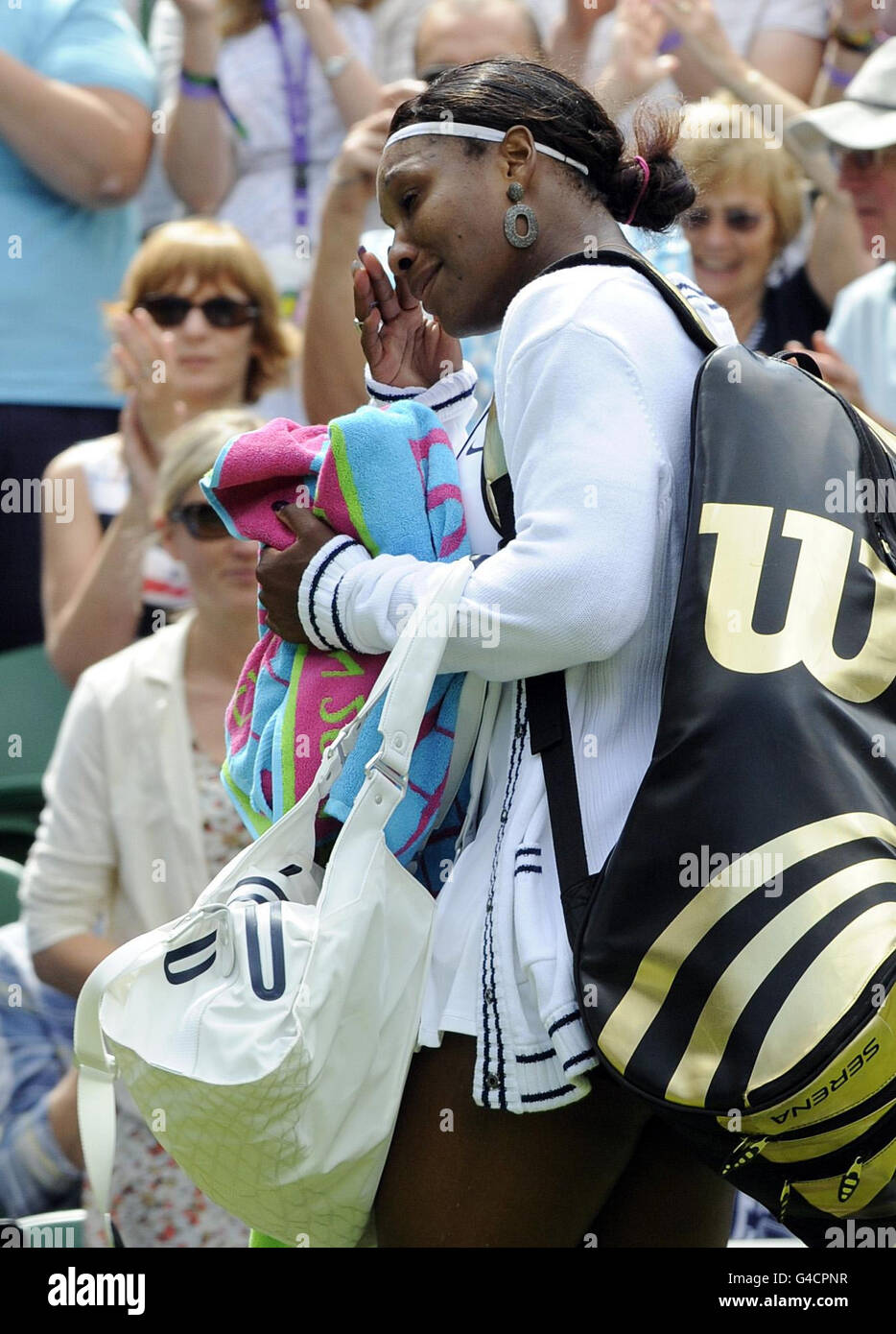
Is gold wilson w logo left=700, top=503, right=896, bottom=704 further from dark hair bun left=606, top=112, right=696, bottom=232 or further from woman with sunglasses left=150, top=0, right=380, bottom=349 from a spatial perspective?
woman with sunglasses left=150, top=0, right=380, bottom=349

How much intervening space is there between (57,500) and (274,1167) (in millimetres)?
2809

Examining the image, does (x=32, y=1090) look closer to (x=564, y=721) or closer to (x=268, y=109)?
(x=564, y=721)

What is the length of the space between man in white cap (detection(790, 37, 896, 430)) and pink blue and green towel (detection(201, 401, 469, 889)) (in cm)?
214

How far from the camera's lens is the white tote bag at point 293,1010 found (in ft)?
5.61

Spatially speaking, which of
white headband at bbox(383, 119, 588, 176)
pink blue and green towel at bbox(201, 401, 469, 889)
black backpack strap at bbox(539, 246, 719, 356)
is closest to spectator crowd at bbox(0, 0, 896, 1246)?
pink blue and green towel at bbox(201, 401, 469, 889)

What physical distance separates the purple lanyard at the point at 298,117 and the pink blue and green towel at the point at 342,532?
9.34 feet

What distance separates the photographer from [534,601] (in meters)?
1.69

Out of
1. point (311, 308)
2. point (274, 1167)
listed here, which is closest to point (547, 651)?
point (274, 1167)

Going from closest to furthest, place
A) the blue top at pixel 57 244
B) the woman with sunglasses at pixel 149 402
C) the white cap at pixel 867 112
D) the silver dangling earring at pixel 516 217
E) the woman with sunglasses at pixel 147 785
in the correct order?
1. the silver dangling earring at pixel 516 217
2. the woman with sunglasses at pixel 147 785
3. the white cap at pixel 867 112
4. the woman with sunglasses at pixel 149 402
5. the blue top at pixel 57 244

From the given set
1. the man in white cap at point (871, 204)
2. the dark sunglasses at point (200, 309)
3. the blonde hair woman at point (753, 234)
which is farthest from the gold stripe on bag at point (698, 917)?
the dark sunglasses at point (200, 309)

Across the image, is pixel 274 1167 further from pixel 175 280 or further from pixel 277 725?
pixel 175 280

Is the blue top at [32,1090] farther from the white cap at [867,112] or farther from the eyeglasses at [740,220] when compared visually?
the white cap at [867,112]

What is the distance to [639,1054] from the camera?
1629mm

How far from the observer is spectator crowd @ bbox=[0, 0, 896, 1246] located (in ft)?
11.8
